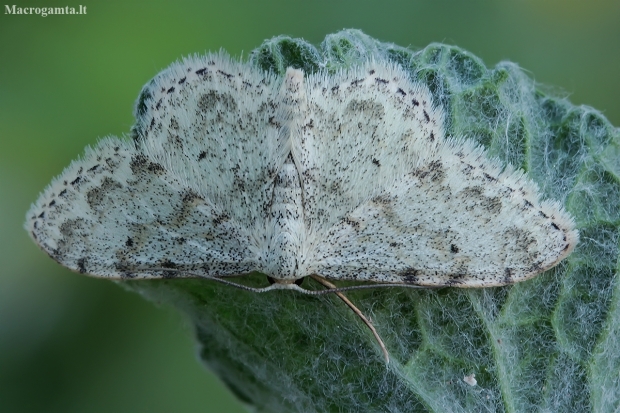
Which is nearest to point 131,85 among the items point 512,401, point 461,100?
point 461,100

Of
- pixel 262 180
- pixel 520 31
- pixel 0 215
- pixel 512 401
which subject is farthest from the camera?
pixel 520 31

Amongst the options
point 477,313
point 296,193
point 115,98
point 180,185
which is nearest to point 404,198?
point 296,193

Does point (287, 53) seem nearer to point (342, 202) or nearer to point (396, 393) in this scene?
point (342, 202)

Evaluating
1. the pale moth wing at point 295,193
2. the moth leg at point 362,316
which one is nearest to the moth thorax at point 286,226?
the pale moth wing at point 295,193

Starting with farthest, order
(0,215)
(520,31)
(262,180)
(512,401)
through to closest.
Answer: (520,31) < (0,215) < (262,180) < (512,401)

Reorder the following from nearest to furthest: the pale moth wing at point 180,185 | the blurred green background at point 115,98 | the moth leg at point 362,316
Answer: the moth leg at point 362,316
the pale moth wing at point 180,185
the blurred green background at point 115,98

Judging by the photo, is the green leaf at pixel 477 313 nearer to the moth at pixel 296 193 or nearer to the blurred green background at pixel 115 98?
the moth at pixel 296 193

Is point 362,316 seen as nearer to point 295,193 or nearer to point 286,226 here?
point 286,226
